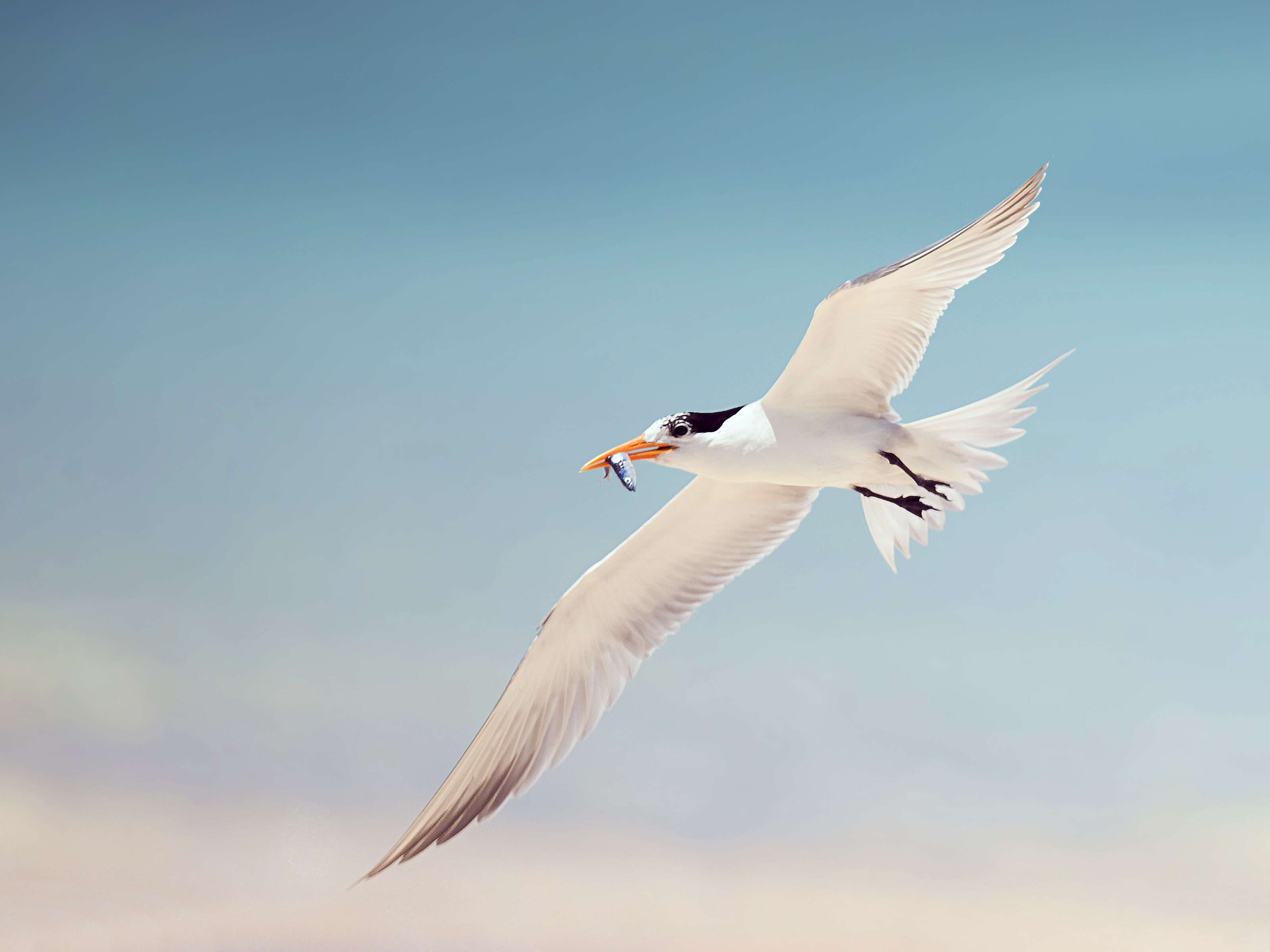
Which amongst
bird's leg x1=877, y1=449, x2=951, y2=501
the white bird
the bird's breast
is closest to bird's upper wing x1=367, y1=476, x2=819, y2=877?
the white bird

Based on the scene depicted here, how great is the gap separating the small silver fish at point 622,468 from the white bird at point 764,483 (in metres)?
0.01

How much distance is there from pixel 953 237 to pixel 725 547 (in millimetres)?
1161

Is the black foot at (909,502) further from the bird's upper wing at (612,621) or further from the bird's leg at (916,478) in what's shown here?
the bird's upper wing at (612,621)

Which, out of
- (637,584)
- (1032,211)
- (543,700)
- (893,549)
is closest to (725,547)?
(637,584)

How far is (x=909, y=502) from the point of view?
283cm

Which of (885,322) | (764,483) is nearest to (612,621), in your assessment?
(764,483)

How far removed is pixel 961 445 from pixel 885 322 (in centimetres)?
35

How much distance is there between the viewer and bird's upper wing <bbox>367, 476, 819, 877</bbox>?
3.00 metres

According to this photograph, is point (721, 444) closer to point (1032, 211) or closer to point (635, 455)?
point (635, 455)

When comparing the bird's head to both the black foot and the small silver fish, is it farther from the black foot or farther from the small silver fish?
the black foot

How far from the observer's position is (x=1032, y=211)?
236 cm

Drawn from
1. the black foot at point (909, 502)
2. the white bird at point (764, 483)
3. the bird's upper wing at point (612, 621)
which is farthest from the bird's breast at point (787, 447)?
the bird's upper wing at point (612, 621)

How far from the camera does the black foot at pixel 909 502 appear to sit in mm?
2826

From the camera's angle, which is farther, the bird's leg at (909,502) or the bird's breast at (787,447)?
the bird's leg at (909,502)
